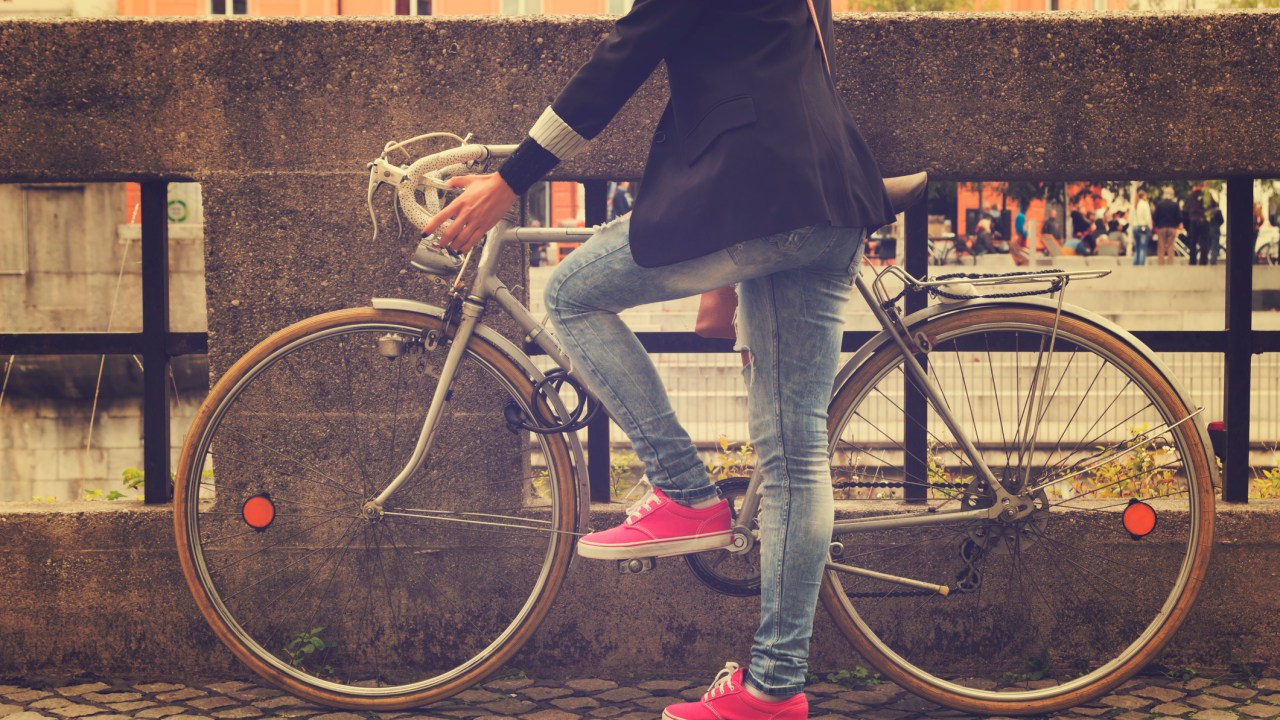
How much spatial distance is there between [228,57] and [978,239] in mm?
34117

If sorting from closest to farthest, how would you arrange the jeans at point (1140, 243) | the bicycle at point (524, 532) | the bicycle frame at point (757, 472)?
the bicycle frame at point (757, 472) → the bicycle at point (524, 532) → the jeans at point (1140, 243)

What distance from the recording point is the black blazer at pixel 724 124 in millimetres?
2609

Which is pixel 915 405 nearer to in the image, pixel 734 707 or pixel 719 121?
pixel 734 707

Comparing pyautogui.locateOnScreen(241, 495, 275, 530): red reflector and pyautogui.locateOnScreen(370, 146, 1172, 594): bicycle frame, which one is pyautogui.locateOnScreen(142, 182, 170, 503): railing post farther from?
pyautogui.locateOnScreen(370, 146, 1172, 594): bicycle frame

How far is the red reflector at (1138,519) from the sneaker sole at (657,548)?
1.08 metres

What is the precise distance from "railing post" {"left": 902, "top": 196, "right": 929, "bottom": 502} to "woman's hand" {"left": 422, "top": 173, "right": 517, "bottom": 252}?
1.34 meters

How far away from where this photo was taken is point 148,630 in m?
3.73

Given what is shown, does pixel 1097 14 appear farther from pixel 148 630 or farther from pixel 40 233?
pixel 40 233

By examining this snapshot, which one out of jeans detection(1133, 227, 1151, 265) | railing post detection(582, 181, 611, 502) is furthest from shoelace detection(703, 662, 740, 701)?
jeans detection(1133, 227, 1151, 265)

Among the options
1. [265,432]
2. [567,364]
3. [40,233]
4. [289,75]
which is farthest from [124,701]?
[40,233]

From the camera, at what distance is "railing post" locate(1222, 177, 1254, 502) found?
12.2 ft

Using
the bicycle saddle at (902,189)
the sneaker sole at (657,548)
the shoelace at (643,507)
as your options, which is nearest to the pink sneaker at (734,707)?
the sneaker sole at (657,548)

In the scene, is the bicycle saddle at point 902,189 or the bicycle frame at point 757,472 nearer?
the bicycle saddle at point 902,189

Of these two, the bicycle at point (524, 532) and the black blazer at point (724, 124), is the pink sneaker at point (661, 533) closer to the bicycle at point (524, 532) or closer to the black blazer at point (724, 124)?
the bicycle at point (524, 532)
